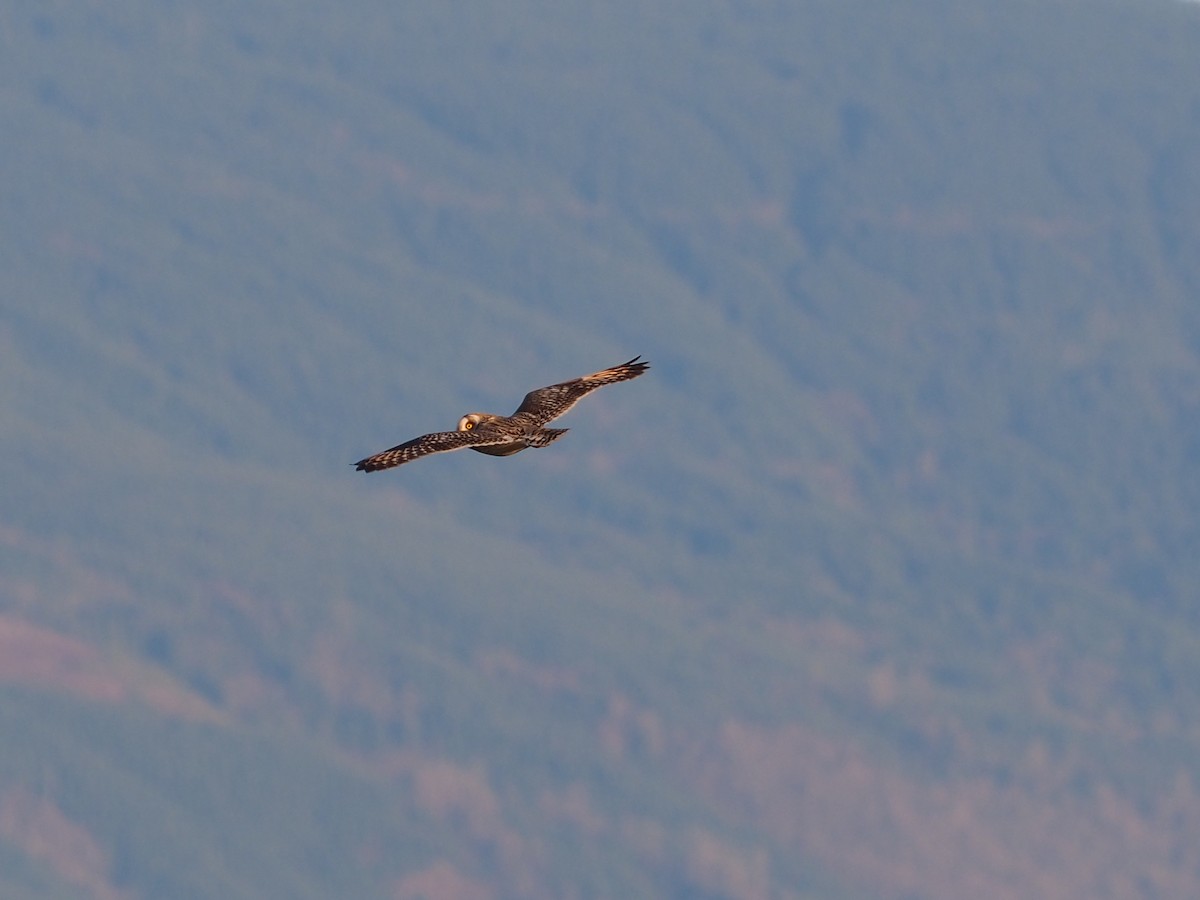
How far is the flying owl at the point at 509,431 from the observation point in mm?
34375

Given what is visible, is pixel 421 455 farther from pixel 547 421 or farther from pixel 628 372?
pixel 628 372

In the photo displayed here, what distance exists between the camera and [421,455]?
34.1 m

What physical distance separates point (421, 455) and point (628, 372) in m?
8.09

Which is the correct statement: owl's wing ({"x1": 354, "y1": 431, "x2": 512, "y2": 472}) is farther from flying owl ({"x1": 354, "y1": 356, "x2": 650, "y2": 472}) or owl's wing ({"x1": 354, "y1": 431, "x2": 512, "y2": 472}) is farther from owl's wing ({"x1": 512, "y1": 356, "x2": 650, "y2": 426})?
owl's wing ({"x1": 512, "y1": 356, "x2": 650, "y2": 426})

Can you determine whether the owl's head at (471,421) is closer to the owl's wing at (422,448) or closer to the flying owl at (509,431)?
the flying owl at (509,431)

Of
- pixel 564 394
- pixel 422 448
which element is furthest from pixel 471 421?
pixel 564 394

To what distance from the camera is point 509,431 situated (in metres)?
36.7

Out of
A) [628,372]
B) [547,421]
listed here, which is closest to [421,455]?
[547,421]


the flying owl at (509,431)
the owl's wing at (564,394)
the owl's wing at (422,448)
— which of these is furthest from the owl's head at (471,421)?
the owl's wing at (564,394)

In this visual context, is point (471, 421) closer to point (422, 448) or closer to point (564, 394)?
point (422, 448)

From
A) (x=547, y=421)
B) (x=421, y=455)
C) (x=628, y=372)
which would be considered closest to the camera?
(x=421, y=455)

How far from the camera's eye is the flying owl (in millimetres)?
34375

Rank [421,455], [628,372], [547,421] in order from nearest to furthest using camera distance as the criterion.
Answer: [421,455] < [547,421] < [628,372]

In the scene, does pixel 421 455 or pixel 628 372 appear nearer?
pixel 421 455
